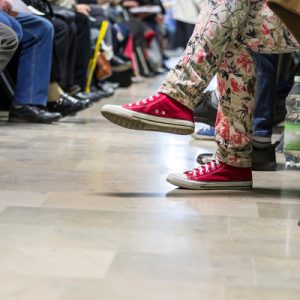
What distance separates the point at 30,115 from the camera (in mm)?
3289

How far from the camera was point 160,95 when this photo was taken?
69.2 inches

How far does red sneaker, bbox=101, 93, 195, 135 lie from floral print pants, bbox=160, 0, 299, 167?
0.02 meters

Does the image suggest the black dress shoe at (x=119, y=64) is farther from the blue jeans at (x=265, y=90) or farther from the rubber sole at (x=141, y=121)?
the rubber sole at (x=141, y=121)

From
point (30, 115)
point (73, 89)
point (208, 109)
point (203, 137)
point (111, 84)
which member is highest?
point (208, 109)

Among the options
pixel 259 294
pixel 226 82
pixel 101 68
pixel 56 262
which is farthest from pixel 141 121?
pixel 101 68

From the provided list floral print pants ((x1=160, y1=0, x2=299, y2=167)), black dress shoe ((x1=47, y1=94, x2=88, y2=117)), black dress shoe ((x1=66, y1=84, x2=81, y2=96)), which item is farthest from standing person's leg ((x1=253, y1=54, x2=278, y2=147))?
black dress shoe ((x1=66, y1=84, x2=81, y2=96))

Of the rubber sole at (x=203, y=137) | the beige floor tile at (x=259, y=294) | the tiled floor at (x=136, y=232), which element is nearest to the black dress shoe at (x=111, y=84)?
the rubber sole at (x=203, y=137)

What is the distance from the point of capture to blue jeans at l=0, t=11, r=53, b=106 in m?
3.26

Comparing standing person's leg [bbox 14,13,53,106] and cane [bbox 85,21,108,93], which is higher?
standing person's leg [bbox 14,13,53,106]

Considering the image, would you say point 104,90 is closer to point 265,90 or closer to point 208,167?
point 265,90

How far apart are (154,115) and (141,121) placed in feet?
0.12

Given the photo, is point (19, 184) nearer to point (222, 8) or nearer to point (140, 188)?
point (140, 188)

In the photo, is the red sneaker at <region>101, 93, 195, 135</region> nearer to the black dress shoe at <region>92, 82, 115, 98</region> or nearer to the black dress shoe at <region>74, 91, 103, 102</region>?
the black dress shoe at <region>74, 91, 103, 102</region>

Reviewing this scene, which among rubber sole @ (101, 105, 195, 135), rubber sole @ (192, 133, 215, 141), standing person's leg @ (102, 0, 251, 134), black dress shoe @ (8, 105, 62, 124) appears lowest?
black dress shoe @ (8, 105, 62, 124)
